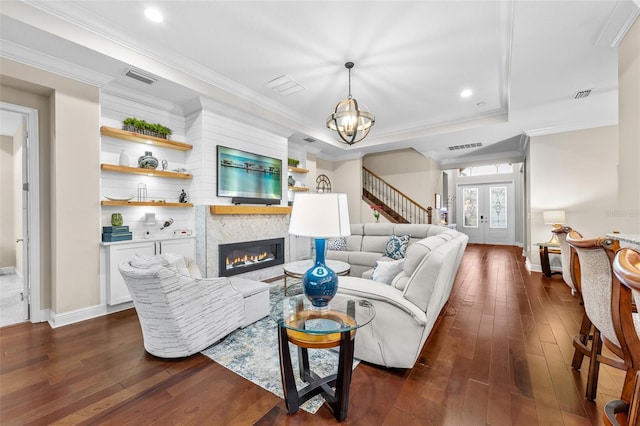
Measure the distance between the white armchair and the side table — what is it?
579 cm

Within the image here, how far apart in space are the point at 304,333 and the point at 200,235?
3.08 metres

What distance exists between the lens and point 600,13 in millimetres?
2252

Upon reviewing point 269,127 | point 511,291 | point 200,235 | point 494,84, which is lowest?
point 511,291

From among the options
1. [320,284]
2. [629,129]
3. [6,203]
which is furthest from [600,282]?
[6,203]

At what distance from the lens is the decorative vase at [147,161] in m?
3.70

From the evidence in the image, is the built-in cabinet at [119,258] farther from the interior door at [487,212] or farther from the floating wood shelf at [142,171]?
the interior door at [487,212]

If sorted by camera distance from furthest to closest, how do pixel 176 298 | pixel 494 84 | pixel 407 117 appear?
1. pixel 407 117
2. pixel 494 84
3. pixel 176 298

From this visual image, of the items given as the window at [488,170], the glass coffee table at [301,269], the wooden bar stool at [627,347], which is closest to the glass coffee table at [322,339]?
the wooden bar stool at [627,347]

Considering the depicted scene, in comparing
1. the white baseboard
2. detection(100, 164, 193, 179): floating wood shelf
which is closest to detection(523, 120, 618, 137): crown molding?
detection(100, 164, 193, 179): floating wood shelf

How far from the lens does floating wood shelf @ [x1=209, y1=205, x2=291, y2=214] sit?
4133 millimetres

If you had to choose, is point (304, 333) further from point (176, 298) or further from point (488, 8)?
point (488, 8)

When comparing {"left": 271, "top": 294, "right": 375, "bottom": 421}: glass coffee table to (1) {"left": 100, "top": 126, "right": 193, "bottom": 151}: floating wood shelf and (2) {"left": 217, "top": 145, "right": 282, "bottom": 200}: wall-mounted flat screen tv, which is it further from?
(1) {"left": 100, "top": 126, "right": 193, "bottom": 151}: floating wood shelf

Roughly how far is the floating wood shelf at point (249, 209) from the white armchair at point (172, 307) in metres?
1.75

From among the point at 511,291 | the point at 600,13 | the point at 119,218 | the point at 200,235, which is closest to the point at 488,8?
the point at 600,13
